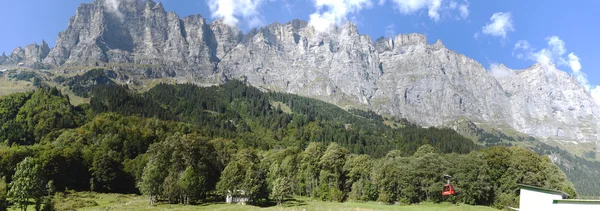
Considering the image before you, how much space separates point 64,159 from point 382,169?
79.4 metres

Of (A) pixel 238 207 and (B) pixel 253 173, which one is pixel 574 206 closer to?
(A) pixel 238 207

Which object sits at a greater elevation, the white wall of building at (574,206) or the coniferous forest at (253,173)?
the white wall of building at (574,206)

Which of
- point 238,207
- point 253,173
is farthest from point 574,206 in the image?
point 253,173

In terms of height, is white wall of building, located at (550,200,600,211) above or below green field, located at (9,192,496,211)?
above

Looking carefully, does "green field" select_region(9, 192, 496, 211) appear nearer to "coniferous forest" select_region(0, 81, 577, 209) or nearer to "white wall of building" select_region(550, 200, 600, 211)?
"coniferous forest" select_region(0, 81, 577, 209)

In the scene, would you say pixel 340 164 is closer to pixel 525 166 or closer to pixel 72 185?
pixel 525 166

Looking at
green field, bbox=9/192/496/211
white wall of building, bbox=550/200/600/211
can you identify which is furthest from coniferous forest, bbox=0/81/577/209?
white wall of building, bbox=550/200/600/211

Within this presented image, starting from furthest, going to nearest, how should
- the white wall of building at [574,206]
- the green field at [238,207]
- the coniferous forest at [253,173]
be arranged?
the coniferous forest at [253,173], the green field at [238,207], the white wall of building at [574,206]

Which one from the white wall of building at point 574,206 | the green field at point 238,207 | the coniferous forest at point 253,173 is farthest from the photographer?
the coniferous forest at point 253,173

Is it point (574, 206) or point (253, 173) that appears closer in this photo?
point (574, 206)

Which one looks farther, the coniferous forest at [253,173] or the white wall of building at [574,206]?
the coniferous forest at [253,173]

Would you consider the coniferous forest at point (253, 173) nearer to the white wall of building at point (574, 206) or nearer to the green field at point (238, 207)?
the green field at point (238, 207)

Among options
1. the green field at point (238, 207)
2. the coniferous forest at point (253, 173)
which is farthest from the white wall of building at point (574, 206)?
the coniferous forest at point (253, 173)

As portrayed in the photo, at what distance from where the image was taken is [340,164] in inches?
4001
